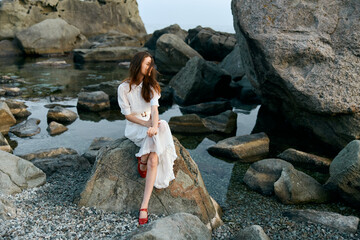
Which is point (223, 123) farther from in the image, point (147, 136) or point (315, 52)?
point (147, 136)

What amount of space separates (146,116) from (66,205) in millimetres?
1867

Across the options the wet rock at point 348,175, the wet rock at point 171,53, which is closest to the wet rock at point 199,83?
the wet rock at point 171,53

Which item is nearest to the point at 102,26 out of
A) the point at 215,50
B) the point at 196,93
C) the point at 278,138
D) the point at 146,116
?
the point at 215,50

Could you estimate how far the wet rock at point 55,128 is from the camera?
10456mm

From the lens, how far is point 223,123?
10.9 meters

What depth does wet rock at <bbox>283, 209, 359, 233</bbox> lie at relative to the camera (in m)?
5.50

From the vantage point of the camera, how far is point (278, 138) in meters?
10.3

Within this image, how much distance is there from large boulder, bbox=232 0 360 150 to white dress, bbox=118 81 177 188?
15.0ft

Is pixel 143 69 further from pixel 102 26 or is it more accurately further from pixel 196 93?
pixel 102 26

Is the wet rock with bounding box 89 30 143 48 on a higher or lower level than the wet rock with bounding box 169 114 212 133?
higher

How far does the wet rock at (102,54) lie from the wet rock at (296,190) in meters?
22.1

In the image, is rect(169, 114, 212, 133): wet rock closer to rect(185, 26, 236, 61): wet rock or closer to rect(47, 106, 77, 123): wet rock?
rect(47, 106, 77, 123): wet rock

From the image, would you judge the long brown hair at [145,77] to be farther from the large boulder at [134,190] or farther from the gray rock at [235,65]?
the gray rock at [235,65]

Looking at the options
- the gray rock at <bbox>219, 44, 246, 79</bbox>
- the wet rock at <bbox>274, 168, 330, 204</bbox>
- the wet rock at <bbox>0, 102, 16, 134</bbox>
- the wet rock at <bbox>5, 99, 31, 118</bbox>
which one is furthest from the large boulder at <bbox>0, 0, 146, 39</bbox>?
the wet rock at <bbox>274, 168, 330, 204</bbox>
